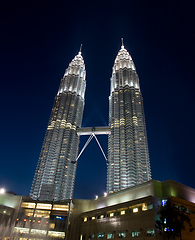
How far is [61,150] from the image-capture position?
149 metres

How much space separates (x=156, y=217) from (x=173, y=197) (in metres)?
6.49

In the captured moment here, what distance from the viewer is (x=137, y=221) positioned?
168 feet

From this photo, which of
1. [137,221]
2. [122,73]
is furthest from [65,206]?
[122,73]

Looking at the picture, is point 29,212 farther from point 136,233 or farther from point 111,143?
point 111,143

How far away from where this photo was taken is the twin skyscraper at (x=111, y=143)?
130 metres

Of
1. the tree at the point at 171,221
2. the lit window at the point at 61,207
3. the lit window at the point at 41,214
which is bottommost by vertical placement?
the tree at the point at 171,221

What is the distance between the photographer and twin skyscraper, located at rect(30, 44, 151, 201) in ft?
Answer: 428

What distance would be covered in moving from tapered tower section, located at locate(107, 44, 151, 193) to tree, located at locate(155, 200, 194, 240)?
7510 centimetres

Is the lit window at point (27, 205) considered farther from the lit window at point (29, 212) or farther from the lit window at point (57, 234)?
the lit window at point (57, 234)

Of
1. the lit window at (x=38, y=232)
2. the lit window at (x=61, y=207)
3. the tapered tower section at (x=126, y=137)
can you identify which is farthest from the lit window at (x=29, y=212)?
the tapered tower section at (x=126, y=137)

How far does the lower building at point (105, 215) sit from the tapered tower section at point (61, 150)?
5510 cm

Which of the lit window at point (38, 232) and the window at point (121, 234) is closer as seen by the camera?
the window at point (121, 234)

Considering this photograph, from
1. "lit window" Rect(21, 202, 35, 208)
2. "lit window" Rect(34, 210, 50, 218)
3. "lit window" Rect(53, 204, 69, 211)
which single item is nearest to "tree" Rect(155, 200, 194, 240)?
"lit window" Rect(53, 204, 69, 211)

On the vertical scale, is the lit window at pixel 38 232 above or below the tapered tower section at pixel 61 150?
below
